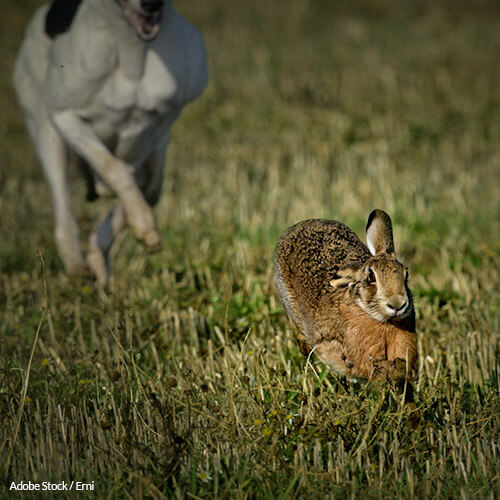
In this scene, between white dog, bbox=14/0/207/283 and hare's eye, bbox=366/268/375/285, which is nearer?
hare's eye, bbox=366/268/375/285

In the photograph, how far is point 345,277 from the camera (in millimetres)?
2867

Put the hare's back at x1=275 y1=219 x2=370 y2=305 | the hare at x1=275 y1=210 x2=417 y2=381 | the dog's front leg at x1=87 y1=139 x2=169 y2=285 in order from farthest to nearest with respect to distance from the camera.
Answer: the dog's front leg at x1=87 y1=139 x2=169 y2=285 → the hare's back at x1=275 y1=219 x2=370 y2=305 → the hare at x1=275 y1=210 x2=417 y2=381

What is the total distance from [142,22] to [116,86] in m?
0.43

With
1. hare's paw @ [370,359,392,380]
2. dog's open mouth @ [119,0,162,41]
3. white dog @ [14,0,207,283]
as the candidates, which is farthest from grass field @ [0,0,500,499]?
dog's open mouth @ [119,0,162,41]

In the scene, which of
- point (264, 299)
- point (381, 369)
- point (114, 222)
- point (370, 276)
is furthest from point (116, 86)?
point (381, 369)

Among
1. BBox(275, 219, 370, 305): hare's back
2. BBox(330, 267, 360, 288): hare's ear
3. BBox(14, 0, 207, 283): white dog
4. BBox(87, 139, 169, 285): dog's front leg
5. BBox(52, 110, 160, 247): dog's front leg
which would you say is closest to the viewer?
BBox(330, 267, 360, 288): hare's ear

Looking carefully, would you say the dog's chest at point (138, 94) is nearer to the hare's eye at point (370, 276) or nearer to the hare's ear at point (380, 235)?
the hare's ear at point (380, 235)

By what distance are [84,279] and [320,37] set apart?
9251 millimetres

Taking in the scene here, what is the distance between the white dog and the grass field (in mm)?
576

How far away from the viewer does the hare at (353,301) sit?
267 centimetres

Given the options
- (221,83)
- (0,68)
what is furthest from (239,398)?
(0,68)

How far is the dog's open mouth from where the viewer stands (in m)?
4.66

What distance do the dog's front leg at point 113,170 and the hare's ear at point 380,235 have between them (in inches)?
77.9

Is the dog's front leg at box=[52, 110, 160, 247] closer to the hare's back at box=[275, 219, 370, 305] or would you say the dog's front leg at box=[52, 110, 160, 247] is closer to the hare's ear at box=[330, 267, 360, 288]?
the hare's back at box=[275, 219, 370, 305]
